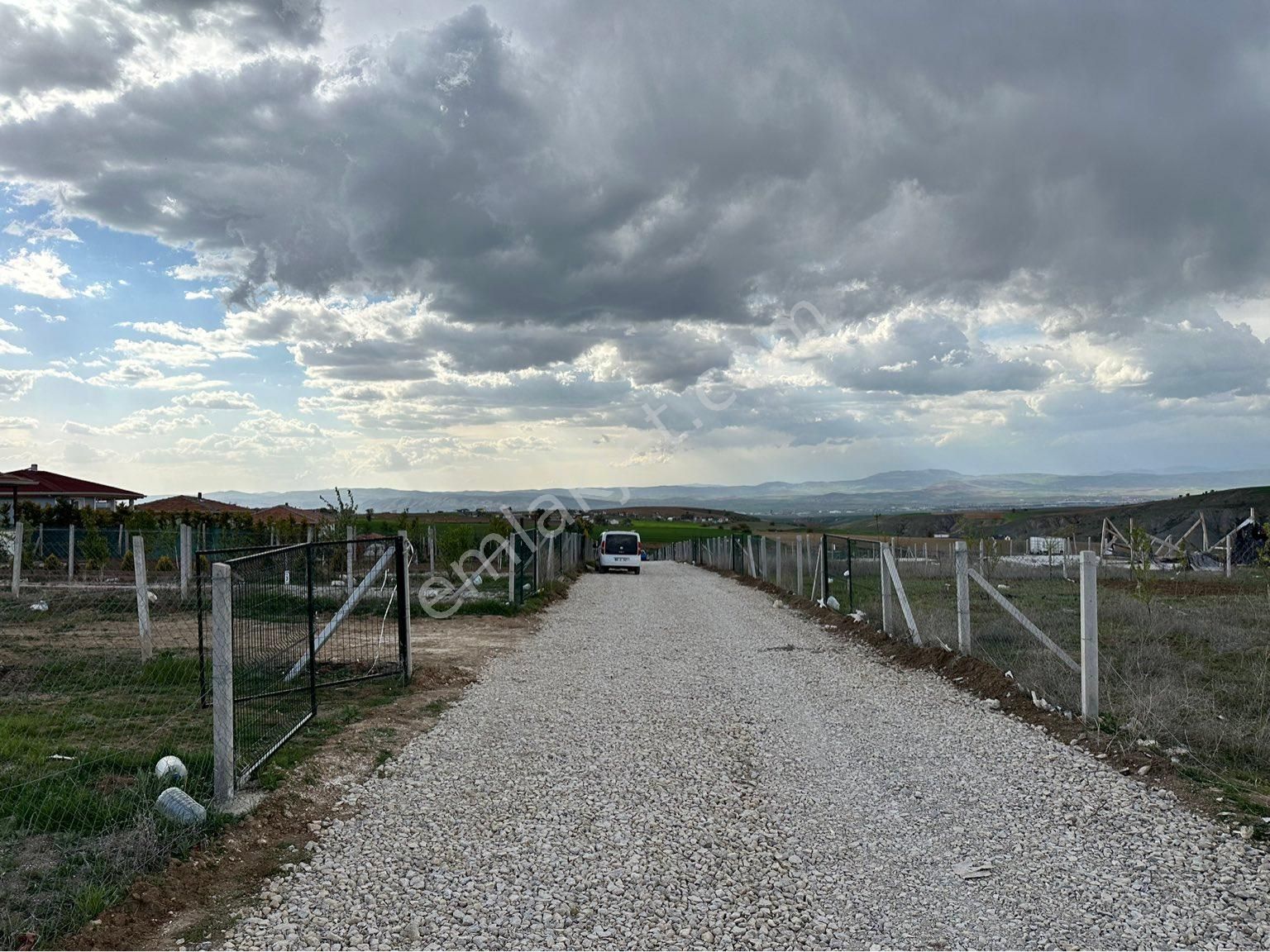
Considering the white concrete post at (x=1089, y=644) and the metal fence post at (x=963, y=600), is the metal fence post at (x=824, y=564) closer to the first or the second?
the metal fence post at (x=963, y=600)

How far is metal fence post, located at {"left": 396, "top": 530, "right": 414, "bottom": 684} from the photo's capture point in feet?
35.9

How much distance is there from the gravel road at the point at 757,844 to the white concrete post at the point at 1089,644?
0.59 metres

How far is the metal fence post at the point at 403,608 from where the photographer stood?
10.9 metres

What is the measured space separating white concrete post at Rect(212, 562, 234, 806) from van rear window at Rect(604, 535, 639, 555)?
117ft

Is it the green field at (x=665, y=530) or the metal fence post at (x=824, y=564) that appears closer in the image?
the metal fence post at (x=824, y=564)

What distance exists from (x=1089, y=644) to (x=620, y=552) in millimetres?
33957

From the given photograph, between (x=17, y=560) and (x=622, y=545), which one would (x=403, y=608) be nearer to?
(x=17, y=560)

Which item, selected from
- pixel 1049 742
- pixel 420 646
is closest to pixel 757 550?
pixel 420 646

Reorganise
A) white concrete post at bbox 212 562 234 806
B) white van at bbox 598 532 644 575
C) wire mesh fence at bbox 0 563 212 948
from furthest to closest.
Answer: white van at bbox 598 532 644 575
white concrete post at bbox 212 562 234 806
wire mesh fence at bbox 0 563 212 948

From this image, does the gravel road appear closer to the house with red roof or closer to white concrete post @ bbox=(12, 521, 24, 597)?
white concrete post @ bbox=(12, 521, 24, 597)

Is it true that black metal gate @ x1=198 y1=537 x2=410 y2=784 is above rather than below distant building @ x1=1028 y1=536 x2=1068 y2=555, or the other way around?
above

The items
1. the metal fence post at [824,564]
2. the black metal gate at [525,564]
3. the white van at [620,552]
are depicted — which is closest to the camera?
the metal fence post at [824,564]

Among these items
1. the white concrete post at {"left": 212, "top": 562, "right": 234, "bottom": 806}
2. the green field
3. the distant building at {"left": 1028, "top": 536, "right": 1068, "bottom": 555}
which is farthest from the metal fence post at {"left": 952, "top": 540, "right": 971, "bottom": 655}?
the green field

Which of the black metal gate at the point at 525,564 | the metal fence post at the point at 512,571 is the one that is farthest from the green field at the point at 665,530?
the metal fence post at the point at 512,571
